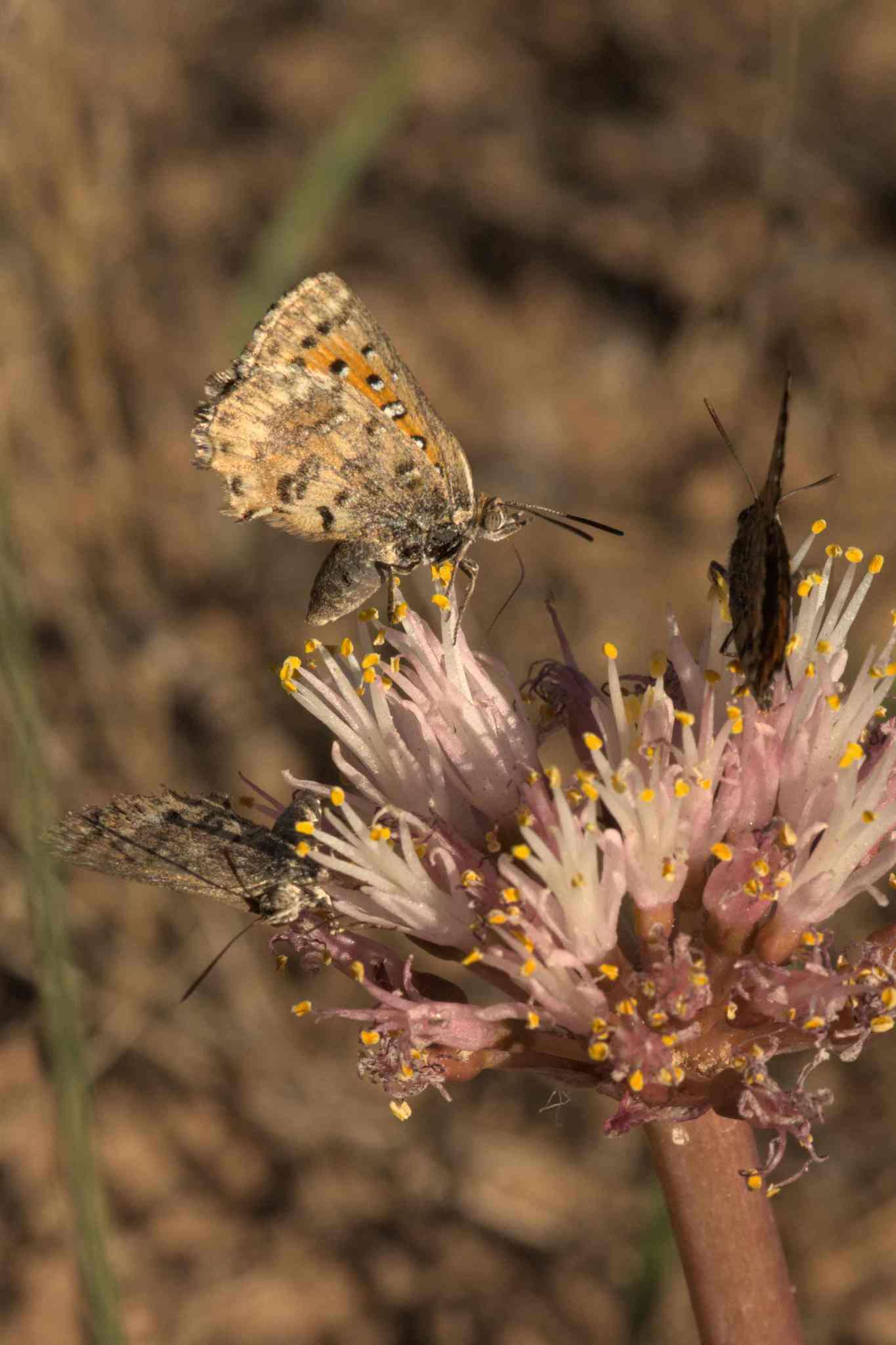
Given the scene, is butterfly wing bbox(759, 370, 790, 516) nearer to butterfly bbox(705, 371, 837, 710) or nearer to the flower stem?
butterfly bbox(705, 371, 837, 710)

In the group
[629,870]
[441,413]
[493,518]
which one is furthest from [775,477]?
[441,413]

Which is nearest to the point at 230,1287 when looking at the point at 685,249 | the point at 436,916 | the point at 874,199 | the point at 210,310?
the point at 436,916

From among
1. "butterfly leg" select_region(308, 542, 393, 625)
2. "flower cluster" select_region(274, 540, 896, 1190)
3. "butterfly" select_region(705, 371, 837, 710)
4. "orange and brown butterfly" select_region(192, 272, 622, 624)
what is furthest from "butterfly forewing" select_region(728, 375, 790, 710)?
"butterfly leg" select_region(308, 542, 393, 625)

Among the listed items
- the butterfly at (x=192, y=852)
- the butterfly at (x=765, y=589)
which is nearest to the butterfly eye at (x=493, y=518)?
the butterfly at (x=765, y=589)

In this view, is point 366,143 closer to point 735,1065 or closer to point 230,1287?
point 735,1065

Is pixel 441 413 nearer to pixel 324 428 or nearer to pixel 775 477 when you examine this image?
pixel 324 428

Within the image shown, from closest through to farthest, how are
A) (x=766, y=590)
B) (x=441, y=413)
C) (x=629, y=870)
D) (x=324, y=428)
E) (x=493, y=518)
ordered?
(x=766, y=590), (x=629, y=870), (x=324, y=428), (x=493, y=518), (x=441, y=413)

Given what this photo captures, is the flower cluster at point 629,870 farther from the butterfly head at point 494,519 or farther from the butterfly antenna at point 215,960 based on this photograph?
the butterfly head at point 494,519

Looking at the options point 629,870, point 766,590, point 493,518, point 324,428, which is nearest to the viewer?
point 766,590
